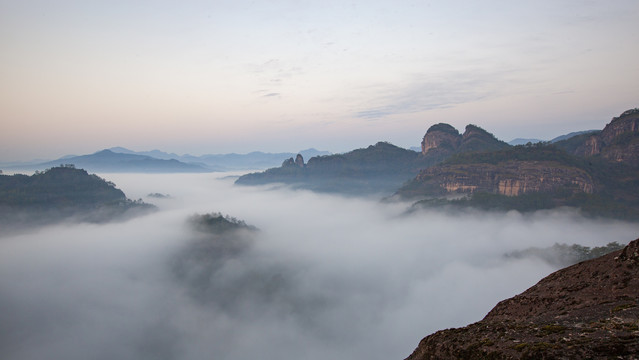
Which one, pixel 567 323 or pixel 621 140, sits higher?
pixel 621 140

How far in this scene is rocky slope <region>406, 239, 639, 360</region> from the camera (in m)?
10.7

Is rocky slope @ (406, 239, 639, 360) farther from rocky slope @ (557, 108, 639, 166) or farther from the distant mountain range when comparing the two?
rocky slope @ (557, 108, 639, 166)

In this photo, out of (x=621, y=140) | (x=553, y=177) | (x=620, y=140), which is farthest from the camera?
(x=620, y=140)

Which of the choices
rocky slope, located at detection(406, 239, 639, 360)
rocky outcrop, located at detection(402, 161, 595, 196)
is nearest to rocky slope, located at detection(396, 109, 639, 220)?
rocky outcrop, located at detection(402, 161, 595, 196)

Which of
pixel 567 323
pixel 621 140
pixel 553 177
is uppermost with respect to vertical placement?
pixel 621 140

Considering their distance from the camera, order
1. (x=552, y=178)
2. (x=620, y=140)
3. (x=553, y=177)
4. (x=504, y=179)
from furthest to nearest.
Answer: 1. (x=504, y=179)
2. (x=620, y=140)
3. (x=552, y=178)
4. (x=553, y=177)

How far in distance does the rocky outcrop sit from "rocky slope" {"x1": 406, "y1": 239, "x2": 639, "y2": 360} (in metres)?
145

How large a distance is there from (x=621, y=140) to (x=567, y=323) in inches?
7417

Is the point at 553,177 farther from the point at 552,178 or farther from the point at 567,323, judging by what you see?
the point at 567,323

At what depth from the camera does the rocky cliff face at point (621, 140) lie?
14432cm

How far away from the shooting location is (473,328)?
1582cm

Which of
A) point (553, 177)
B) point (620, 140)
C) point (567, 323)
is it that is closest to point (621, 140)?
point (620, 140)

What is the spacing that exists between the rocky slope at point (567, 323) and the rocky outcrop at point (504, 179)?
475 feet

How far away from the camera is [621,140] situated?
491 ft
